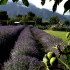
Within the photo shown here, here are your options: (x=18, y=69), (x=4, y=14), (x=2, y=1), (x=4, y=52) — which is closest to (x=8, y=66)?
(x=18, y=69)

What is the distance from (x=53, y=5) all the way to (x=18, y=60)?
695cm

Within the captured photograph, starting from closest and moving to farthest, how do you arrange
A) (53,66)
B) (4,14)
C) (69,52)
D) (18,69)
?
1. (53,66)
2. (69,52)
3. (18,69)
4. (4,14)

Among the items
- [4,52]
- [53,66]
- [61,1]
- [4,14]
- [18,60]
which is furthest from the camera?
[4,14]

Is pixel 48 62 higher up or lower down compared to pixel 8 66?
higher up

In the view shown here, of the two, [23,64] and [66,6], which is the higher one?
[66,6]

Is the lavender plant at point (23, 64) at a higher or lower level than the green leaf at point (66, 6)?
lower

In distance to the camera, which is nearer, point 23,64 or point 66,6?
point 66,6

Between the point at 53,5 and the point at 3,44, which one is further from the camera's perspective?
the point at 3,44

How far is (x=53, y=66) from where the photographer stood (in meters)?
1.19

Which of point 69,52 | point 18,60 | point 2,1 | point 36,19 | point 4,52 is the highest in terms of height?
point 2,1

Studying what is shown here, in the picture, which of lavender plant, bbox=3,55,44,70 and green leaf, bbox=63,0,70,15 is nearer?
green leaf, bbox=63,0,70,15

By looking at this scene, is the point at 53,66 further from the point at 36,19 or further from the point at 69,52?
the point at 36,19

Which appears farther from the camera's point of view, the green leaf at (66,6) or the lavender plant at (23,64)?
the lavender plant at (23,64)

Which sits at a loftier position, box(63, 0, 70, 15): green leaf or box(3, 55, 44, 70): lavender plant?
box(63, 0, 70, 15): green leaf
